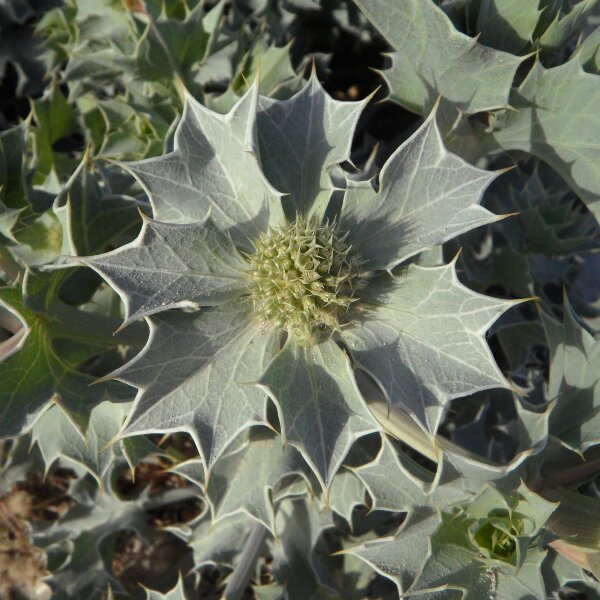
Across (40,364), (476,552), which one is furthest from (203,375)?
(476,552)

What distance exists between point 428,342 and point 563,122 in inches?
26.2

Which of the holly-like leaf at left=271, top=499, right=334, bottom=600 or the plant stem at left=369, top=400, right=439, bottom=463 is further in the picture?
the holly-like leaf at left=271, top=499, right=334, bottom=600

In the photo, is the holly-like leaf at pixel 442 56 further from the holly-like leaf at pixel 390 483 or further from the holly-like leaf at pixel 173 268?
the holly-like leaf at pixel 390 483

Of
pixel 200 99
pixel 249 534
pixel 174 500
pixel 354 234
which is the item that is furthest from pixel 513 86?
pixel 174 500

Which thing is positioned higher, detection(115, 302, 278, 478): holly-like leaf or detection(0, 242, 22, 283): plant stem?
detection(0, 242, 22, 283): plant stem

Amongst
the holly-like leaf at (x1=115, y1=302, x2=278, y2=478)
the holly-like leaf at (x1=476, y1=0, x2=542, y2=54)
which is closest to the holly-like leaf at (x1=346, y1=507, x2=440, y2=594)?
the holly-like leaf at (x1=115, y1=302, x2=278, y2=478)

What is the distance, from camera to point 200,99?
1899 mm

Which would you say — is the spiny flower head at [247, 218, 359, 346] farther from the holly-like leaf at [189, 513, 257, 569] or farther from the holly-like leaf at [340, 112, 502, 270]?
the holly-like leaf at [189, 513, 257, 569]

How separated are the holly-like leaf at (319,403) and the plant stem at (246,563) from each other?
29.1 inches

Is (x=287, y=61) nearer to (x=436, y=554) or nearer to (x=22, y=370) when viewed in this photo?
(x=22, y=370)

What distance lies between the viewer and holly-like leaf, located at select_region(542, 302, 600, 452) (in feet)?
4.52

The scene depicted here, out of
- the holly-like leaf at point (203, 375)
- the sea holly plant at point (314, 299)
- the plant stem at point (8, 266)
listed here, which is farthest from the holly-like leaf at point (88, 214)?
the holly-like leaf at point (203, 375)

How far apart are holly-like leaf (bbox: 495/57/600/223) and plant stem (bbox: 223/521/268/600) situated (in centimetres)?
126

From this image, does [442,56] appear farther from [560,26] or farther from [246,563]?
[246,563]
